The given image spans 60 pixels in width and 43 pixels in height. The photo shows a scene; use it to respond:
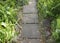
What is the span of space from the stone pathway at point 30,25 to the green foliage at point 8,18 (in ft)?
1.12

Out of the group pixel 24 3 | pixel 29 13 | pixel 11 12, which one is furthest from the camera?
pixel 24 3

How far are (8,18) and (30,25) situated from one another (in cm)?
76

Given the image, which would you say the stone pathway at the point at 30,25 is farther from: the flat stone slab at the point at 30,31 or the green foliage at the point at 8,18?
the green foliage at the point at 8,18

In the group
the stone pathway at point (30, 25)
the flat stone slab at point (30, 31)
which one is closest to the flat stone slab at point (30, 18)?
the stone pathway at point (30, 25)

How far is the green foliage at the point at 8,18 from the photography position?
5332 mm

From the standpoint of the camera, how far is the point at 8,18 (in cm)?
650

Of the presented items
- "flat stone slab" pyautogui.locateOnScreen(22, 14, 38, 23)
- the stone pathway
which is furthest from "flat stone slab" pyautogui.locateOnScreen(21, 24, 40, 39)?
"flat stone slab" pyautogui.locateOnScreen(22, 14, 38, 23)

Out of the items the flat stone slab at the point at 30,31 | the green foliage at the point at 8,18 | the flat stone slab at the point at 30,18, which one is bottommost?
the flat stone slab at the point at 30,31

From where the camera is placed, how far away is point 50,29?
6.05 meters

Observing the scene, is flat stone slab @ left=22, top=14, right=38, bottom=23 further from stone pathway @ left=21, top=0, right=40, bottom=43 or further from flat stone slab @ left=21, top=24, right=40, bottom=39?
flat stone slab @ left=21, top=24, right=40, bottom=39

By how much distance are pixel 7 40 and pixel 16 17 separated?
5.76ft

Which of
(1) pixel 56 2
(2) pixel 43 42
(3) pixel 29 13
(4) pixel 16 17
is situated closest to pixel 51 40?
(2) pixel 43 42

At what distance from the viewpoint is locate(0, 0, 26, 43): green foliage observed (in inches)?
210

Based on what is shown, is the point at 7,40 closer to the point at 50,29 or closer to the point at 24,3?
the point at 50,29
